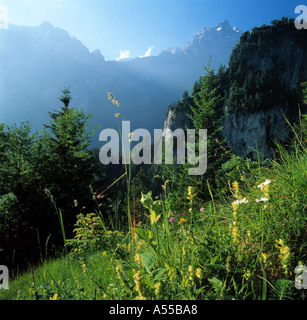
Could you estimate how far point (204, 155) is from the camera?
12250mm

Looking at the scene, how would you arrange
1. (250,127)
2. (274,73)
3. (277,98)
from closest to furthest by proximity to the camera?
(250,127)
(277,98)
(274,73)

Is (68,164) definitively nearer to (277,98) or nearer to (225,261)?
(225,261)

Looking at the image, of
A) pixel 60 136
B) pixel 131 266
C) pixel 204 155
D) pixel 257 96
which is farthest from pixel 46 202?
pixel 257 96

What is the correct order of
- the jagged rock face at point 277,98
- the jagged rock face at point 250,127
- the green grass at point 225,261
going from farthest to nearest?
the jagged rock face at point 277,98, the jagged rock face at point 250,127, the green grass at point 225,261

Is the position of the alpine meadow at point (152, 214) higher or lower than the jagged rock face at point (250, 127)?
lower

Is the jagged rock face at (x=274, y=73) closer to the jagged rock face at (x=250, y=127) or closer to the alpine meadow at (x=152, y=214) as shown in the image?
the jagged rock face at (x=250, y=127)

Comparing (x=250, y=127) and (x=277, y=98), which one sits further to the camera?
(x=277, y=98)

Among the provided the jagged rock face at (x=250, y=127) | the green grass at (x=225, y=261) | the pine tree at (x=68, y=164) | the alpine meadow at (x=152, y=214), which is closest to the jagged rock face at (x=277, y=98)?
the jagged rock face at (x=250, y=127)

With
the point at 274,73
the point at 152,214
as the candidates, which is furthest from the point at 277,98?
the point at 152,214

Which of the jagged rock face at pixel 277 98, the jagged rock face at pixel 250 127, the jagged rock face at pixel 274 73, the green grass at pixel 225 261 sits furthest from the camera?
the jagged rock face at pixel 274 73

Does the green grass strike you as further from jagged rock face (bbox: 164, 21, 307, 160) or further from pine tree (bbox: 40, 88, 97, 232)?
jagged rock face (bbox: 164, 21, 307, 160)

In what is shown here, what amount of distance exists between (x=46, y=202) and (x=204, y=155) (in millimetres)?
10654
